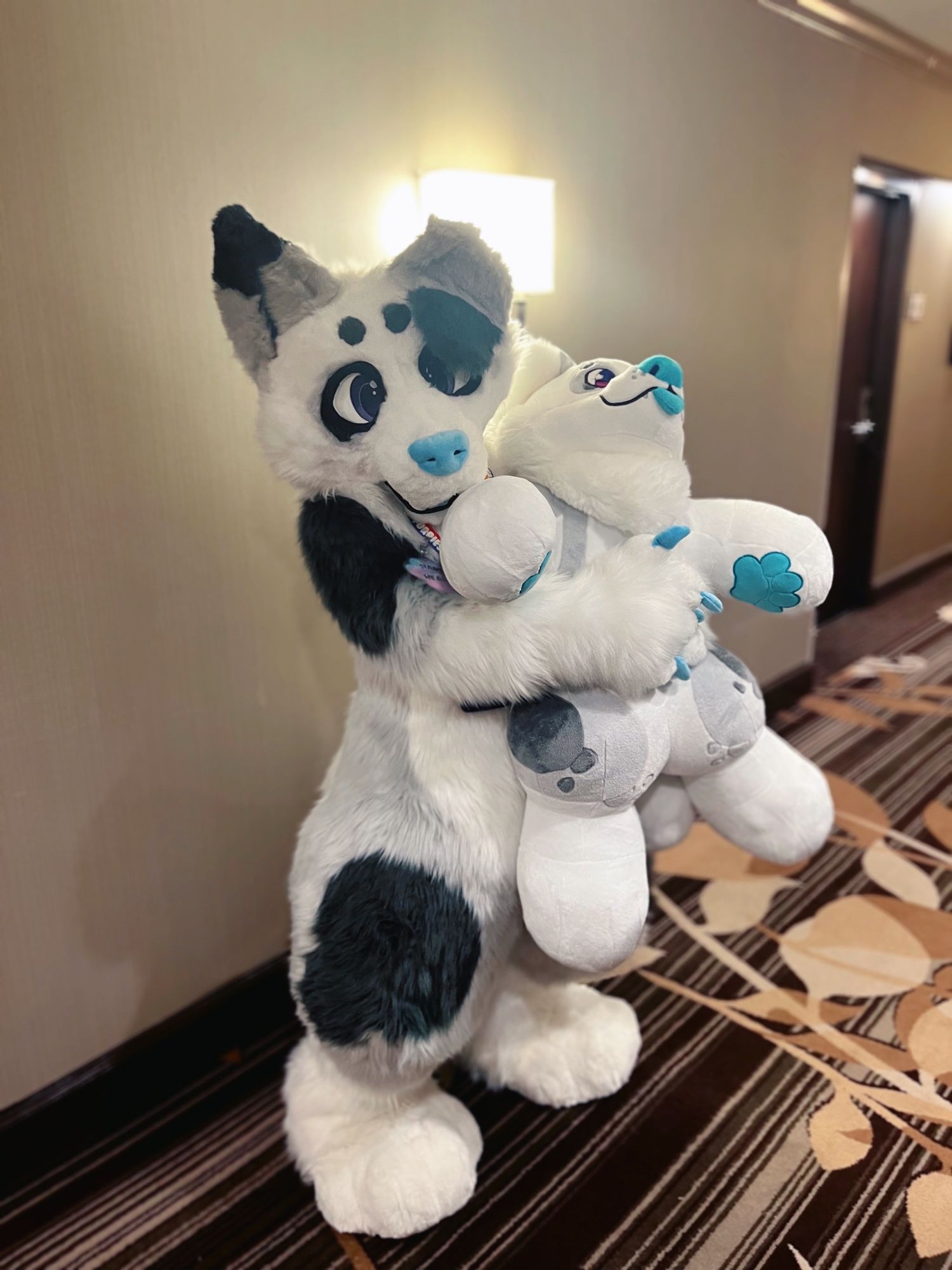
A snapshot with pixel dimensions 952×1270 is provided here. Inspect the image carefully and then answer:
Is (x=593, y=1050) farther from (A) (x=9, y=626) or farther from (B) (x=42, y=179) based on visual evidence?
(B) (x=42, y=179)

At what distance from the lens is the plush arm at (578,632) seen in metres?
1.04

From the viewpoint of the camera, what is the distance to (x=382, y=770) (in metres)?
1.24

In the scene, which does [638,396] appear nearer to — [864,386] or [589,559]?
[589,559]

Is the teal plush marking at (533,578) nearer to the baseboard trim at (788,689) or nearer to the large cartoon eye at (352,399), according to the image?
the large cartoon eye at (352,399)

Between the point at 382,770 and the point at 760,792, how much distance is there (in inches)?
22.4

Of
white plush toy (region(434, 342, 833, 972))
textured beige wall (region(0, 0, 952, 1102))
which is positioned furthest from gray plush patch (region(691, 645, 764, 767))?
textured beige wall (region(0, 0, 952, 1102))

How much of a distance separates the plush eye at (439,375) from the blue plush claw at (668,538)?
0.94ft

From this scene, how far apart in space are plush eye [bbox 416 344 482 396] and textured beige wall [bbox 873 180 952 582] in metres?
3.47

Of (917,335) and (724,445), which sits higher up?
(917,335)

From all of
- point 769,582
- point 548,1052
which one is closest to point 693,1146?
point 548,1052

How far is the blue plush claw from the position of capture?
3.55 feet

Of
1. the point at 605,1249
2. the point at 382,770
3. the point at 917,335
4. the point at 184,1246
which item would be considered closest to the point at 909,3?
the point at 917,335

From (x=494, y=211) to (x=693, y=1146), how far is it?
1.61m

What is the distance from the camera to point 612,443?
1149mm
